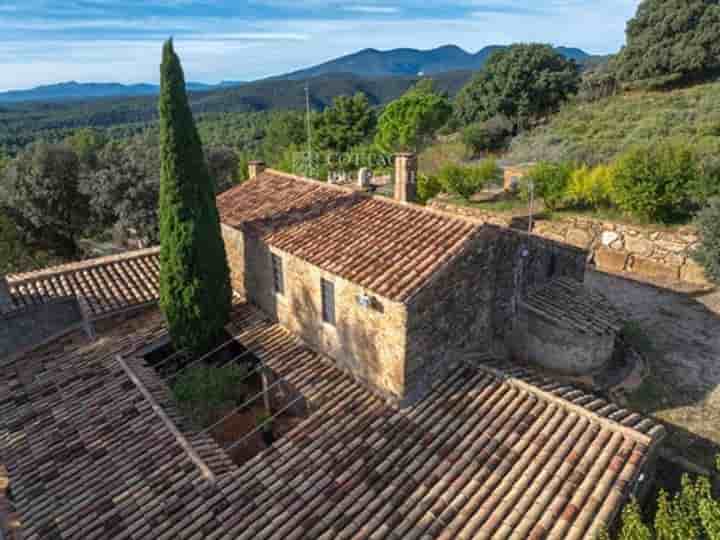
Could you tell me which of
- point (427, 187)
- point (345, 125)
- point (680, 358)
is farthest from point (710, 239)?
point (345, 125)

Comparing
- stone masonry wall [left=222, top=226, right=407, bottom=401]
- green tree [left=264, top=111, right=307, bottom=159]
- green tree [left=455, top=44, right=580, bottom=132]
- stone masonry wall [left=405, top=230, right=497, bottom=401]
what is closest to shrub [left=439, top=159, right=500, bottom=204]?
stone masonry wall [left=222, top=226, right=407, bottom=401]

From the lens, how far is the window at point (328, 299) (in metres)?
13.2

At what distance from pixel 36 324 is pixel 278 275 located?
28.5 ft

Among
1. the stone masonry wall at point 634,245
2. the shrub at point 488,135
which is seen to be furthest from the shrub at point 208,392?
the shrub at point 488,135

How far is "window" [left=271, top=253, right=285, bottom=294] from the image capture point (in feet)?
49.5

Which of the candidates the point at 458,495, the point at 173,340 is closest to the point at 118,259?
the point at 173,340

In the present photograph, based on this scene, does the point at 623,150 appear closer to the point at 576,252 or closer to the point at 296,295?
the point at 576,252

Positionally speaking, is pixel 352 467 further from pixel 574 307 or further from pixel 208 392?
pixel 574 307

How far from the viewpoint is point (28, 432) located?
39.8 feet

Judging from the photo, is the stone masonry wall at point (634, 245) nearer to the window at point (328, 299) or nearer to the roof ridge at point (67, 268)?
the window at point (328, 299)

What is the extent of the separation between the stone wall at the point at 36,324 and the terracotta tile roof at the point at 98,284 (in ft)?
0.94

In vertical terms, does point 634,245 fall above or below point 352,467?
above

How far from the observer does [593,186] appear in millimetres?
24172

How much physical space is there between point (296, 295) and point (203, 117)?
532ft
